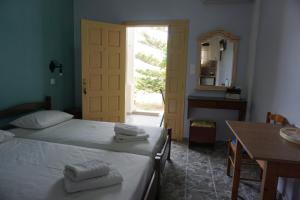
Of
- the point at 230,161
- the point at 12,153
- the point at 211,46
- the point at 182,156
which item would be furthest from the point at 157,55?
the point at 12,153

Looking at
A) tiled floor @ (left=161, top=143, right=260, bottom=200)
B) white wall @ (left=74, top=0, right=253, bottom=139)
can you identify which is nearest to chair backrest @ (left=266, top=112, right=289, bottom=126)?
tiled floor @ (left=161, top=143, right=260, bottom=200)

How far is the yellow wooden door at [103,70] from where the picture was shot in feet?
12.4

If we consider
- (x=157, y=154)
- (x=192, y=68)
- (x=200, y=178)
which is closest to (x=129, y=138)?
(x=157, y=154)

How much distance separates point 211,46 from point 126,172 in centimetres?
298

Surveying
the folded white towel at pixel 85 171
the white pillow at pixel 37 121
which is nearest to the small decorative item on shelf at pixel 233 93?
the white pillow at pixel 37 121

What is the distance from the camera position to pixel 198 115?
4.12 m

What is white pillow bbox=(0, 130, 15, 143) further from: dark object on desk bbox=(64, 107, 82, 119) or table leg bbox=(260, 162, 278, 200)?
table leg bbox=(260, 162, 278, 200)

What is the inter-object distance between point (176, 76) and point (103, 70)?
4.43ft

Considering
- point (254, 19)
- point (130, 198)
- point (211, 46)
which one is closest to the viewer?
point (130, 198)

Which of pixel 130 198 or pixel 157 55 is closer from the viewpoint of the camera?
pixel 130 198

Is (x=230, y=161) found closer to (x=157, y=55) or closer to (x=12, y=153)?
(x=12, y=153)

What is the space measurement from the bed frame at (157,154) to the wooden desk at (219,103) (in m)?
0.96

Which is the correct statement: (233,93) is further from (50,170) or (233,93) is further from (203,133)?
(50,170)

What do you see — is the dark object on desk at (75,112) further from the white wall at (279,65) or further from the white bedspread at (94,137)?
the white wall at (279,65)
